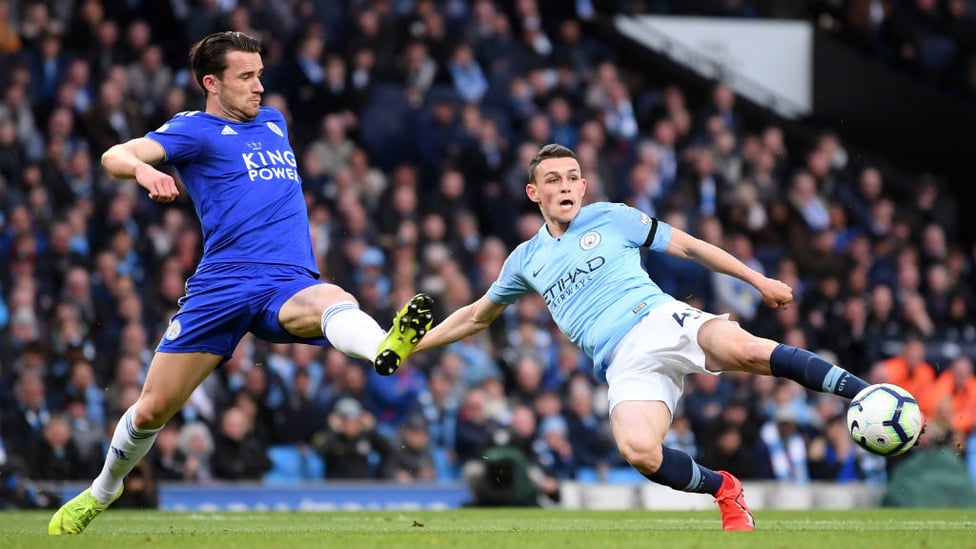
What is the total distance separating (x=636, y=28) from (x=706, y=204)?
4.05 m

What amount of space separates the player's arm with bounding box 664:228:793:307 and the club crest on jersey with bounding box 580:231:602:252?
390 millimetres

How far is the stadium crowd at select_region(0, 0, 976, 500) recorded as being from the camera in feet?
45.1

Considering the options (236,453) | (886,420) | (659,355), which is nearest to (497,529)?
(659,355)

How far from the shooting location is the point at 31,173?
14688mm

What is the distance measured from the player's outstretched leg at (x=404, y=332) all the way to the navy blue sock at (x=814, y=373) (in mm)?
1775

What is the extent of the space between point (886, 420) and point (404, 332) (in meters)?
2.28

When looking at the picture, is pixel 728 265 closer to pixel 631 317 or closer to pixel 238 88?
pixel 631 317

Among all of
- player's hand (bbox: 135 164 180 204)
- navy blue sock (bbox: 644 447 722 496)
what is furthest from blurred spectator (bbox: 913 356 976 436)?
player's hand (bbox: 135 164 180 204)

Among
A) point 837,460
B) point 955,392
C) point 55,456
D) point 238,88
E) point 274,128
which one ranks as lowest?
point 837,460

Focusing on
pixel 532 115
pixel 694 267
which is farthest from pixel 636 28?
pixel 694 267

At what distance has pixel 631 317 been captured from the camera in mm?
8367

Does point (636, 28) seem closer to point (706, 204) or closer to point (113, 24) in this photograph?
point (706, 204)

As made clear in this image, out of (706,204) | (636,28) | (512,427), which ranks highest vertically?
(636,28)

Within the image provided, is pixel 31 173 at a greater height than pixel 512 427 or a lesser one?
greater
